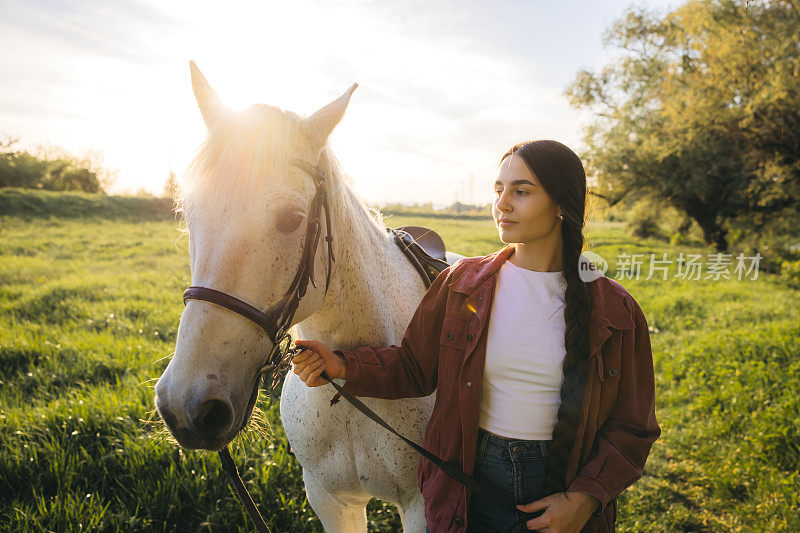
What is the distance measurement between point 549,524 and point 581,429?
1.04 feet

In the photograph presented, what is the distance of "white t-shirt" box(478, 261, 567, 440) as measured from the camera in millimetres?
1501

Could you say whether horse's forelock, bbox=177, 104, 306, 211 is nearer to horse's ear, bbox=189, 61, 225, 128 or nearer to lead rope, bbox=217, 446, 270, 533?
horse's ear, bbox=189, 61, 225, 128

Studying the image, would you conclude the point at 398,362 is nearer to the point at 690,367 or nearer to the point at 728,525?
the point at 728,525

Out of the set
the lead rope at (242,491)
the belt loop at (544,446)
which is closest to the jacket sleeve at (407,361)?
the belt loop at (544,446)

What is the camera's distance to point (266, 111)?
1495 millimetres

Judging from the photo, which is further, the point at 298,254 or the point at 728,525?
the point at 728,525

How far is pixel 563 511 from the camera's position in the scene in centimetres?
142

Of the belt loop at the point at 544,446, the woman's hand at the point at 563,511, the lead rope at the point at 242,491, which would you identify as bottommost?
the lead rope at the point at 242,491

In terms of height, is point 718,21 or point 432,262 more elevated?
point 718,21

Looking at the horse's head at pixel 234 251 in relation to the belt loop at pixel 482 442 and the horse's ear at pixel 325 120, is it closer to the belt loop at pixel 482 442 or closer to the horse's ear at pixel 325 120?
the horse's ear at pixel 325 120

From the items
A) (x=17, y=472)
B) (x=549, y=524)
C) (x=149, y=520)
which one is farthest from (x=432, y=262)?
(x=17, y=472)

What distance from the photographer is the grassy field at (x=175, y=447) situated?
3.03 metres

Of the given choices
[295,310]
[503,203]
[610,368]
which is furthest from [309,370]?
[610,368]

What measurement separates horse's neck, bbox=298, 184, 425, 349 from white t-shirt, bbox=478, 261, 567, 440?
0.50m
